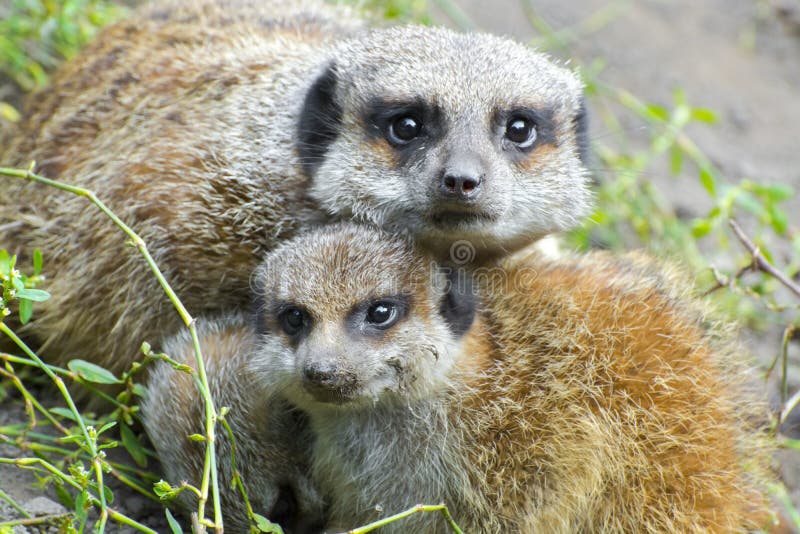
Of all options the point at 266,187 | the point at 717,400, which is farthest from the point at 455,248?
the point at 717,400

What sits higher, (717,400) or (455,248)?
(455,248)

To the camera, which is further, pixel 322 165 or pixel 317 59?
pixel 317 59

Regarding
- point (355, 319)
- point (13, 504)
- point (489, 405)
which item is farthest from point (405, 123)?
point (13, 504)

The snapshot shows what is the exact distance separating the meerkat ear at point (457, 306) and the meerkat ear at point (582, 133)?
42.1 inches

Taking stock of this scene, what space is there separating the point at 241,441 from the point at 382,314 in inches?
33.2

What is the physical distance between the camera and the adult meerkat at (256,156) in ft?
13.0

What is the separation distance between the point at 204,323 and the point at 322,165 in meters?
0.88

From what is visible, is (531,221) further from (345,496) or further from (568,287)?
(345,496)

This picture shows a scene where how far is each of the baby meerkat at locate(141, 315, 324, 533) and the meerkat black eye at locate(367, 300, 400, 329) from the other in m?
0.60

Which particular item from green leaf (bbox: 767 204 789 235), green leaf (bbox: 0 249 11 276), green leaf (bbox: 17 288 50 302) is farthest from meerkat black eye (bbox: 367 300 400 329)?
green leaf (bbox: 767 204 789 235)

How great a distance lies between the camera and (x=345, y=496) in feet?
12.8

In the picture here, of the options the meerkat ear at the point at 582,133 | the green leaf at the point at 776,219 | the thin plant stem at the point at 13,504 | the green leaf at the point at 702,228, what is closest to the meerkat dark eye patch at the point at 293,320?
the thin plant stem at the point at 13,504

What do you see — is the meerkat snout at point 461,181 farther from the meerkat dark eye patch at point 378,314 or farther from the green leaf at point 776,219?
the green leaf at point 776,219

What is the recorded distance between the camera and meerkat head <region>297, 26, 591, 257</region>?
3830mm
